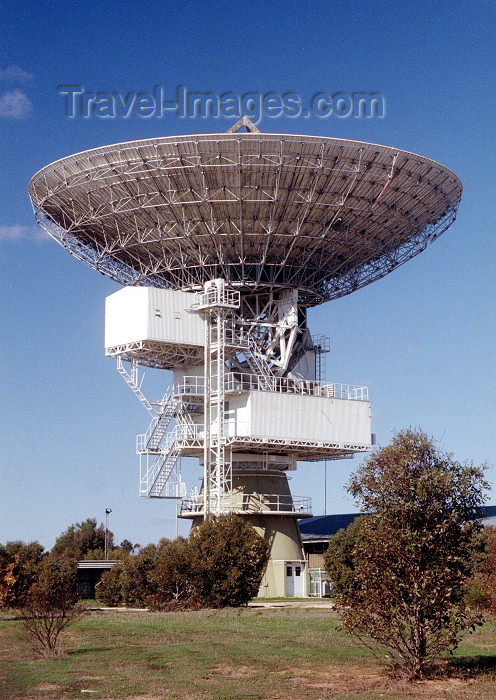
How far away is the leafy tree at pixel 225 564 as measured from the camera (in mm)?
44719

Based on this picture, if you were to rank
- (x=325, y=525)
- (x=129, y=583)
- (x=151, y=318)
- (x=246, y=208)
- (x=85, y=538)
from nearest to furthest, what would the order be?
(x=246, y=208), (x=129, y=583), (x=151, y=318), (x=325, y=525), (x=85, y=538)

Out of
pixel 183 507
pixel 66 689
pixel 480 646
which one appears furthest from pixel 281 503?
pixel 66 689

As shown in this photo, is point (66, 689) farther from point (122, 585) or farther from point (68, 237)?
point (68, 237)

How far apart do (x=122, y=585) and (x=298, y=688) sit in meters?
33.5

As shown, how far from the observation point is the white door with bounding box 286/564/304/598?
5831 cm

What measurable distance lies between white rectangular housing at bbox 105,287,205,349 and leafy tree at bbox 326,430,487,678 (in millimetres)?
30820

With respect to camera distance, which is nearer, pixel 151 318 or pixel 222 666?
pixel 222 666

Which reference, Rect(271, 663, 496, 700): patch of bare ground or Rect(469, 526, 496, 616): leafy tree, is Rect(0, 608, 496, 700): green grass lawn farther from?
Rect(469, 526, 496, 616): leafy tree

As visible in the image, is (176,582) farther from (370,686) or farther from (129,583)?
(370,686)

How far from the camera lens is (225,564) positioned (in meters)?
45.1

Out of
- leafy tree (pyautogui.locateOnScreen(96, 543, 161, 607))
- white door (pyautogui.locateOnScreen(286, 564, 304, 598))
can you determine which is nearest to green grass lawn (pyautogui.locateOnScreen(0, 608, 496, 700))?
leafy tree (pyautogui.locateOnScreen(96, 543, 161, 607))

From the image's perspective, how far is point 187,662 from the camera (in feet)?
80.8

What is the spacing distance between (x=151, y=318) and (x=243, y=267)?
18.4 feet

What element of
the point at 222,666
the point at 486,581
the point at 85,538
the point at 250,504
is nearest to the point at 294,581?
the point at 250,504
